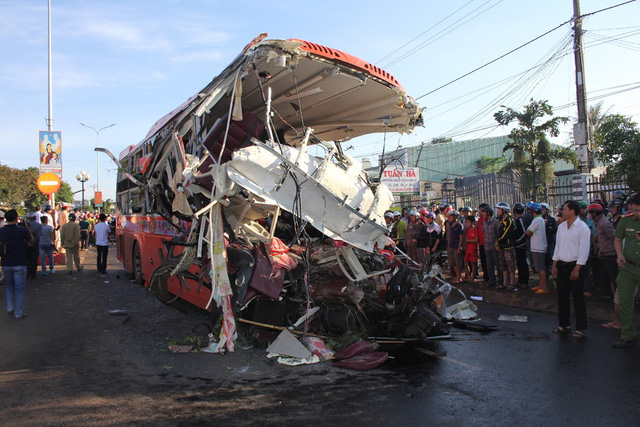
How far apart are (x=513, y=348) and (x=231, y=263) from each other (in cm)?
380

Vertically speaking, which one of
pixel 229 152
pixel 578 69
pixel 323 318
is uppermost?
pixel 578 69

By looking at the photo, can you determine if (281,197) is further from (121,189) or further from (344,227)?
(121,189)

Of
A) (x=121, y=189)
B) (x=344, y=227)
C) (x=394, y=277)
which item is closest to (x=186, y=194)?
(x=344, y=227)

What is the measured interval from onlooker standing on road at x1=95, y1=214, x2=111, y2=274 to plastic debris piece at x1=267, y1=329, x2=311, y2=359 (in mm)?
10685

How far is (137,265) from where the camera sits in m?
12.4

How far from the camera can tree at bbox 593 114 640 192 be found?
484 inches

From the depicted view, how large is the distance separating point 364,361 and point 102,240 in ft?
39.1

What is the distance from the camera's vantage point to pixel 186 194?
6098mm

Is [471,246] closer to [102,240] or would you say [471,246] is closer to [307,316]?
[307,316]

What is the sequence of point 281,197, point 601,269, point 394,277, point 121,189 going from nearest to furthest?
point 281,197 → point 394,277 → point 601,269 → point 121,189

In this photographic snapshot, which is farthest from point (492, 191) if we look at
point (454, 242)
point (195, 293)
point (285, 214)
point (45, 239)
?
point (45, 239)

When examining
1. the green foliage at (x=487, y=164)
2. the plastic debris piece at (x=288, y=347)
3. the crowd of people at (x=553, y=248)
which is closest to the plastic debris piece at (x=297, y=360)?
the plastic debris piece at (x=288, y=347)

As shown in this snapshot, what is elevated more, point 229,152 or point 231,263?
point 229,152

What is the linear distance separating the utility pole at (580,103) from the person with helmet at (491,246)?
536 cm
